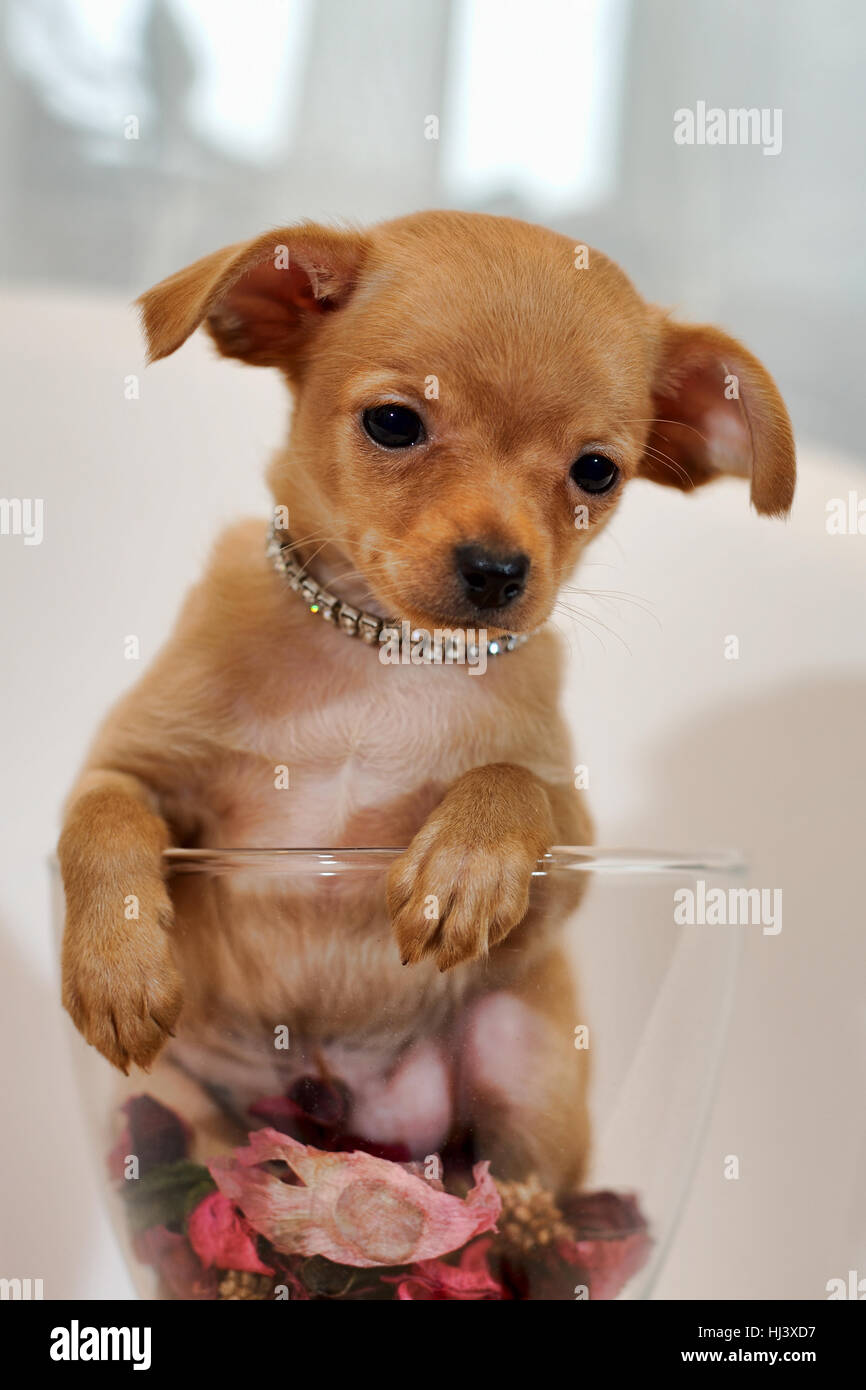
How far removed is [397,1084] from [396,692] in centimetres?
64

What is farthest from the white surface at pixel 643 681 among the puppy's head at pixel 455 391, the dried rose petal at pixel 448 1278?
the dried rose petal at pixel 448 1278

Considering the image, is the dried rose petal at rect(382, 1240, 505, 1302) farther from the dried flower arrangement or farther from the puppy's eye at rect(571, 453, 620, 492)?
the puppy's eye at rect(571, 453, 620, 492)

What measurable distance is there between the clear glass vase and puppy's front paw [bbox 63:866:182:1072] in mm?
37

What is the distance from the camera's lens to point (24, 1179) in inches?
96.7

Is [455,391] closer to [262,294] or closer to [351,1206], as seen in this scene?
[262,294]

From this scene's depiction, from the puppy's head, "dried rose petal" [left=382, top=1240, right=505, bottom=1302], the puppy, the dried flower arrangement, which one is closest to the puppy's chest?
the puppy

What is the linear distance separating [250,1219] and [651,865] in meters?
0.55

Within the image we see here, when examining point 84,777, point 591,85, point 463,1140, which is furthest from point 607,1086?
point 591,85

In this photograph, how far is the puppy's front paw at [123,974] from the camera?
1.34 meters

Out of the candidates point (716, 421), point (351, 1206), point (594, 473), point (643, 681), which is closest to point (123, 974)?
point (351, 1206)

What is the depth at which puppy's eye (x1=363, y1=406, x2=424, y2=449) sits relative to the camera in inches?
61.9

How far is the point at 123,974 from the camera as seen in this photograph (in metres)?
1.35

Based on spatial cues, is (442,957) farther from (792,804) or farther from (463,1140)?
(792,804)

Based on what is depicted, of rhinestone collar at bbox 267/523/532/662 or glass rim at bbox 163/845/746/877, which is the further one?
rhinestone collar at bbox 267/523/532/662
